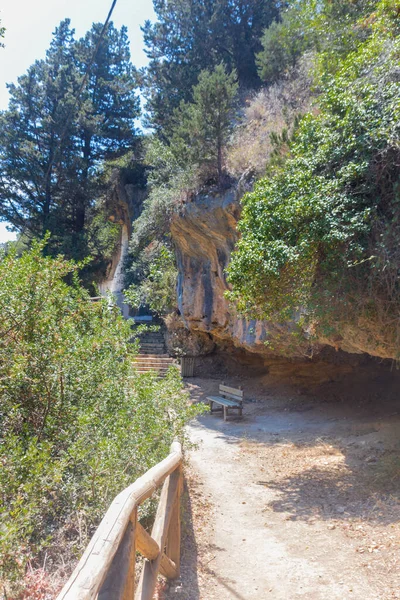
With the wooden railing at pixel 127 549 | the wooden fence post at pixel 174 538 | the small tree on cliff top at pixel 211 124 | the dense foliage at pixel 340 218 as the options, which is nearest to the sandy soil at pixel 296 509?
the wooden fence post at pixel 174 538

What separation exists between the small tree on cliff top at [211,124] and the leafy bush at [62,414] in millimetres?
8008

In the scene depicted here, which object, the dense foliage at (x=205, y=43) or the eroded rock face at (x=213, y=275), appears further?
the dense foliage at (x=205, y=43)

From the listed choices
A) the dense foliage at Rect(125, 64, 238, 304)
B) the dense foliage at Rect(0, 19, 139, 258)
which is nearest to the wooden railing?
the dense foliage at Rect(125, 64, 238, 304)

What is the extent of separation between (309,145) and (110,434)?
5338mm

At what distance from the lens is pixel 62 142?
24.1 m

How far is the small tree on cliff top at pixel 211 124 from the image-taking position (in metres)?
13.0

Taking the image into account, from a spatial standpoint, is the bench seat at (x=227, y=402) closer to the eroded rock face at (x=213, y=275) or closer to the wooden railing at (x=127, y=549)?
the eroded rock face at (x=213, y=275)

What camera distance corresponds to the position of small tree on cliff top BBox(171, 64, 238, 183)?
12953 millimetres

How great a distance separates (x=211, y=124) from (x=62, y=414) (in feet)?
33.9

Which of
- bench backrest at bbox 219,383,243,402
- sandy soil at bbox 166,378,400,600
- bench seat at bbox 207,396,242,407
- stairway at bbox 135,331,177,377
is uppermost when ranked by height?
stairway at bbox 135,331,177,377

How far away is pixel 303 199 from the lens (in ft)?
21.8

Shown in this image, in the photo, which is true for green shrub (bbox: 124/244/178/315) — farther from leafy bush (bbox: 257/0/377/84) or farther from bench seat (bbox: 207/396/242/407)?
leafy bush (bbox: 257/0/377/84)

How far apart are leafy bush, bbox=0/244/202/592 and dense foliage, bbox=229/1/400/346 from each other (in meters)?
2.25

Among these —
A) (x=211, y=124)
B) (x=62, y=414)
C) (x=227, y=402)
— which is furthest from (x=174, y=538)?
(x=211, y=124)
